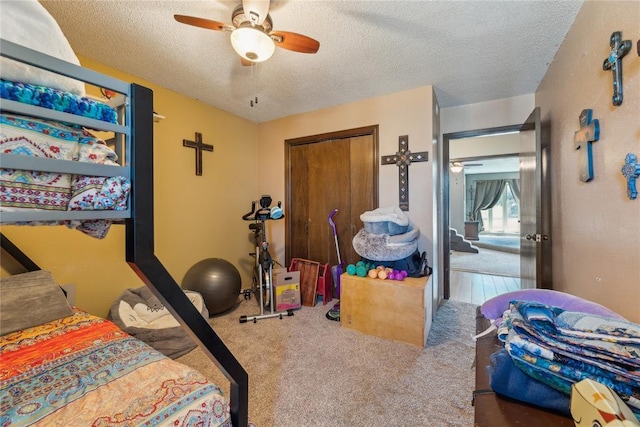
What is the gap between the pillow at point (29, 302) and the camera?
1.47 m

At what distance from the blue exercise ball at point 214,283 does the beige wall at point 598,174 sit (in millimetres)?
2826

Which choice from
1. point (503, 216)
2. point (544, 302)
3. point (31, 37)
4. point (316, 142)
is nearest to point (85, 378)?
point (31, 37)

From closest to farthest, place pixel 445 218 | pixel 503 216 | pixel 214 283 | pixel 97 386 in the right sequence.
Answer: pixel 97 386
pixel 214 283
pixel 445 218
pixel 503 216

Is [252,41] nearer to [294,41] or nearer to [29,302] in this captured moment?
[294,41]

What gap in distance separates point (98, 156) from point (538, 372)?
3.90ft

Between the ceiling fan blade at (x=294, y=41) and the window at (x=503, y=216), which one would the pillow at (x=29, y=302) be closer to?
the ceiling fan blade at (x=294, y=41)

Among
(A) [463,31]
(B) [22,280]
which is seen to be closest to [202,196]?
(B) [22,280]

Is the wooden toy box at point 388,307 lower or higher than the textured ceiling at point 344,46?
lower

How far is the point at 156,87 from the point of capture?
259 cm

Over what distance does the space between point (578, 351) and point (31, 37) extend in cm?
140

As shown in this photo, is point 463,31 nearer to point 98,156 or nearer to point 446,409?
point 98,156

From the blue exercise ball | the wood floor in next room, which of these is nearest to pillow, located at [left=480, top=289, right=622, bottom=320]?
the blue exercise ball

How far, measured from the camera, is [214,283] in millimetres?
2584

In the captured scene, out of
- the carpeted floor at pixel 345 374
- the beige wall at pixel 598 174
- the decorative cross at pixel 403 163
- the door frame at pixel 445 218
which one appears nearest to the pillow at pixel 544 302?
the beige wall at pixel 598 174
